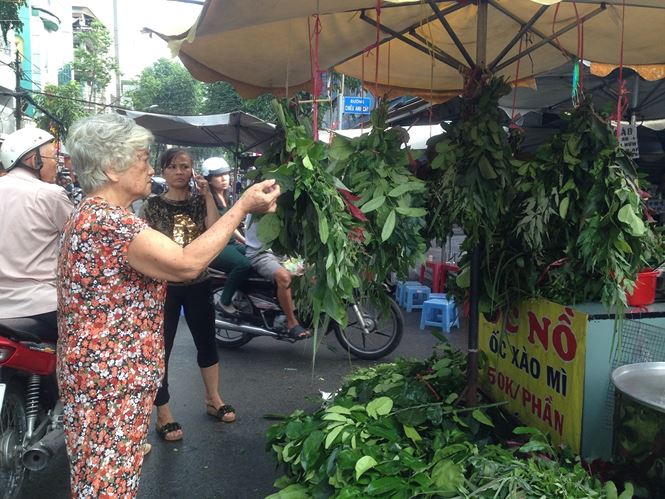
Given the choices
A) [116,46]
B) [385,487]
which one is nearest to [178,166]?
[385,487]

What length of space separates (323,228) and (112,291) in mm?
702

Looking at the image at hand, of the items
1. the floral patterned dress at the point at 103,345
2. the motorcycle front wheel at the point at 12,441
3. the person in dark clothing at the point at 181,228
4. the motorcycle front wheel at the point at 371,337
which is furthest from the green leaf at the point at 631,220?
the motorcycle front wheel at the point at 371,337

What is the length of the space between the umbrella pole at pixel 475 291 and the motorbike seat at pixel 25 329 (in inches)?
79.9

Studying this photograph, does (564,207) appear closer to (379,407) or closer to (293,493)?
(379,407)

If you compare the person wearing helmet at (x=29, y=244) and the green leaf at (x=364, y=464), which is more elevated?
the person wearing helmet at (x=29, y=244)

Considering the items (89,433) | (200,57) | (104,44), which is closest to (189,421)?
(89,433)

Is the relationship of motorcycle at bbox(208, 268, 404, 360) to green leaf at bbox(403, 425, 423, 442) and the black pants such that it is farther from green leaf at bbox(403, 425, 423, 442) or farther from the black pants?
green leaf at bbox(403, 425, 423, 442)

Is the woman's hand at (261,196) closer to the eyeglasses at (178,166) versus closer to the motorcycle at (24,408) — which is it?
the motorcycle at (24,408)

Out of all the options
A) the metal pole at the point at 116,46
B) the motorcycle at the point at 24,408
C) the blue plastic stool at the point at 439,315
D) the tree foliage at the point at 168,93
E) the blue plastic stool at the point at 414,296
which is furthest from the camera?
the tree foliage at the point at 168,93

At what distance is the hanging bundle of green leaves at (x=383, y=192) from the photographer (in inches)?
73.3

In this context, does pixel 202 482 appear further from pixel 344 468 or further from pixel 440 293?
pixel 440 293

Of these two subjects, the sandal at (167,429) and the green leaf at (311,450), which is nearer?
the green leaf at (311,450)

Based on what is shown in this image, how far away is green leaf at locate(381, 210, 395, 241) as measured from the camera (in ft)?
5.87

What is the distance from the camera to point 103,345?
5.83 ft
